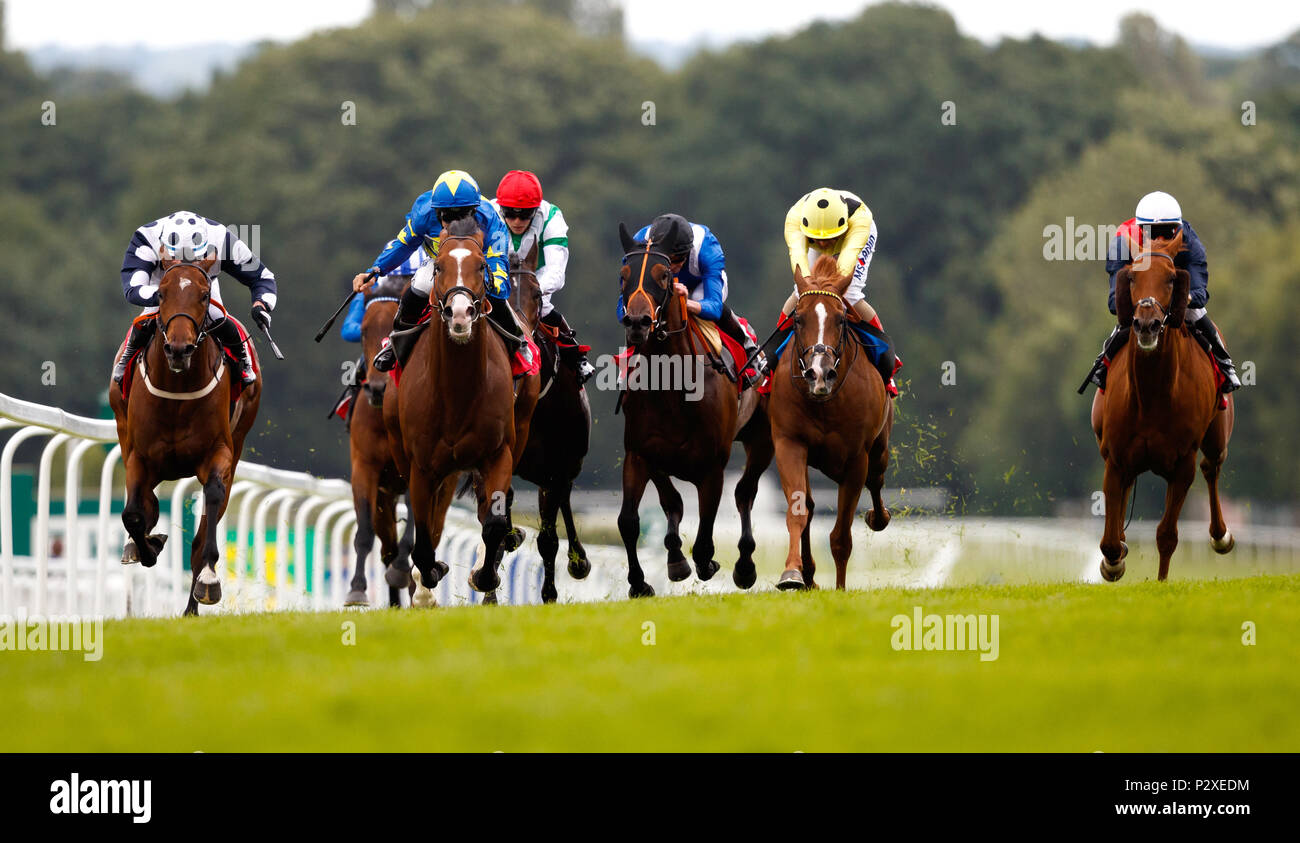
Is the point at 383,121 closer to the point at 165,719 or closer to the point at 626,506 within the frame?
the point at 626,506

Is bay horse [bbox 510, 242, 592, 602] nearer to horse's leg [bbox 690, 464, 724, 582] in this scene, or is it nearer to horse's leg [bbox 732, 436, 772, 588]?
horse's leg [bbox 690, 464, 724, 582]

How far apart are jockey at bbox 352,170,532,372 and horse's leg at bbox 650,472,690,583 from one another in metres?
1.60

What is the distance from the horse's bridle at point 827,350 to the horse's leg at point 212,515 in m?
2.98

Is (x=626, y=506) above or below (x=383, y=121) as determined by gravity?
below

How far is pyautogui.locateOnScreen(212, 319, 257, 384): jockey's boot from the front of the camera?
10367 millimetres

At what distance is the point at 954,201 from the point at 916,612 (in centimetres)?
4090

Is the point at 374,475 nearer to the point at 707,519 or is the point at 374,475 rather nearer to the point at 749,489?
the point at 707,519

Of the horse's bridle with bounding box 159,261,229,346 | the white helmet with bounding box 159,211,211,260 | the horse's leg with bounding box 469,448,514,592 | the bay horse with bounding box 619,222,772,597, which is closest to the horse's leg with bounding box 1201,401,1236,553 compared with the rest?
the bay horse with bounding box 619,222,772,597

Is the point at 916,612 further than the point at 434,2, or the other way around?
the point at 434,2

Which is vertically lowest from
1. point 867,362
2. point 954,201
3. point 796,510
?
point 796,510

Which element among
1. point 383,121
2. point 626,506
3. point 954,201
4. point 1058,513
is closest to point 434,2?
point 383,121

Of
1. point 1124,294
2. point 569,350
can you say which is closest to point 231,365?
point 569,350

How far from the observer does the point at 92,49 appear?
4606 inches
